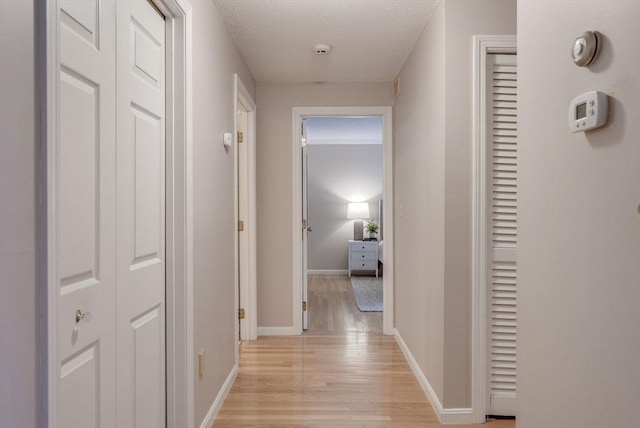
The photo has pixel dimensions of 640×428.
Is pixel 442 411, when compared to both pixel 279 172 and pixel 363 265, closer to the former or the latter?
pixel 279 172

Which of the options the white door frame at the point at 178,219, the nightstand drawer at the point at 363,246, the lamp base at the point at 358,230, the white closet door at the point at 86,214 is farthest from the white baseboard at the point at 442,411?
the lamp base at the point at 358,230

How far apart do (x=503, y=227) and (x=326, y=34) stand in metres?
1.72

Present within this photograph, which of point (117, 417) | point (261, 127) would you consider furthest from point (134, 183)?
point (261, 127)

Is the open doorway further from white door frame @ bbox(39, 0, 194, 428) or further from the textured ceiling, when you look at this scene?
white door frame @ bbox(39, 0, 194, 428)

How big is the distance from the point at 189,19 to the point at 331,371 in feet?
8.00

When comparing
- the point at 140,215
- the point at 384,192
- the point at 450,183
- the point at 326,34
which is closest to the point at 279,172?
the point at 384,192

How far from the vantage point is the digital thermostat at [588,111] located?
929mm

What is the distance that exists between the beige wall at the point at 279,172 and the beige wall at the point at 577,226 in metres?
2.55

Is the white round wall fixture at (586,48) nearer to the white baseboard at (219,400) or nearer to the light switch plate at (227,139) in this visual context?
the light switch plate at (227,139)

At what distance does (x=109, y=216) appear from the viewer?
4.20 ft

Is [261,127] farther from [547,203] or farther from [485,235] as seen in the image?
[547,203]

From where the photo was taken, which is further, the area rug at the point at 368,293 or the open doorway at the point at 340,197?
the open doorway at the point at 340,197

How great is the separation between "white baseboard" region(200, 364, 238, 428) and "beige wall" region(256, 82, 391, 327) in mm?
1026
